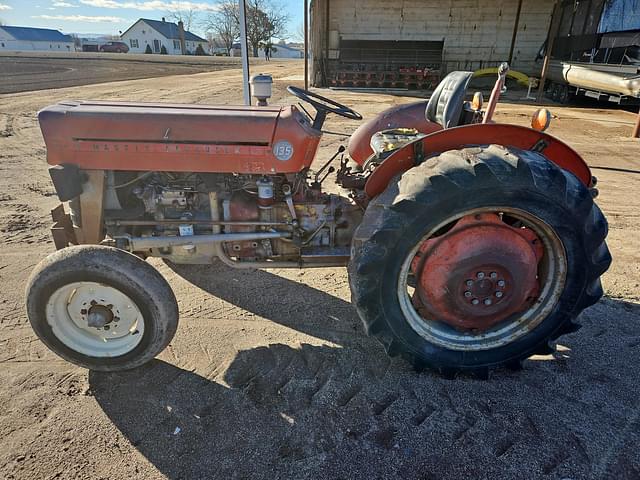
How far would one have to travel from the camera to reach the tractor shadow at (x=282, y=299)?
2771 mm

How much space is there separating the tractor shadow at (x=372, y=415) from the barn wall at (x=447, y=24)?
1580 centimetres

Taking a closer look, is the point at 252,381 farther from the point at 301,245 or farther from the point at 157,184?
the point at 157,184

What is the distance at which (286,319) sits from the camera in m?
2.86

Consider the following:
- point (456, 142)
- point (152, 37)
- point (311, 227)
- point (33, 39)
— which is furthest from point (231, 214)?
point (33, 39)

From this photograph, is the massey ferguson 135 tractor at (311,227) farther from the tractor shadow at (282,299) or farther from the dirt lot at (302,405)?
the tractor shadow at (282,299)

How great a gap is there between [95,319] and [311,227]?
1.28 m

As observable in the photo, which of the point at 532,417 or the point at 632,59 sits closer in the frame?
the point at 532,417

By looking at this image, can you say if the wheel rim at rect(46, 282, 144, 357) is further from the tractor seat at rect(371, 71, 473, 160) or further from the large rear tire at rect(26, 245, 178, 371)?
the tractor seat at rect(371, 71, 473, 160)

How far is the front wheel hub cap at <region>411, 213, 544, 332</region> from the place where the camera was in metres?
2.21

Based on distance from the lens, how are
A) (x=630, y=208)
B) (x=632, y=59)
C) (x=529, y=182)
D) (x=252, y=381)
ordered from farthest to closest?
1. (x=632, y=59)
2. (x=630, y=208)
3. (x=252, y=381)
4. (x=529, y=182)

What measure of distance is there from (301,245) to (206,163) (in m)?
0.74

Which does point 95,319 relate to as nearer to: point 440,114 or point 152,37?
point 440,114

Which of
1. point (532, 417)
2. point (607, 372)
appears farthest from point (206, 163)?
point (607, 372)

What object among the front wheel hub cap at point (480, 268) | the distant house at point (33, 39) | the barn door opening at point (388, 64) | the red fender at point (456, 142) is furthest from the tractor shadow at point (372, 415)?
the distant house at point (33, 39)
